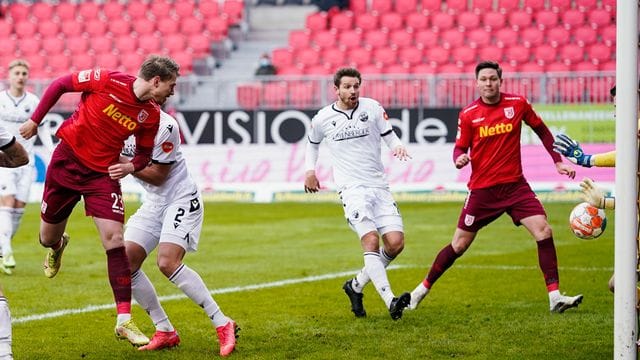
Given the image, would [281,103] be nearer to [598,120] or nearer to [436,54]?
[436,54]

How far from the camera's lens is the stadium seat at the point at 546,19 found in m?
28.4

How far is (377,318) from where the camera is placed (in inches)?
392

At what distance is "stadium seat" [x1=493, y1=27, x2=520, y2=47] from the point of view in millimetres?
28156

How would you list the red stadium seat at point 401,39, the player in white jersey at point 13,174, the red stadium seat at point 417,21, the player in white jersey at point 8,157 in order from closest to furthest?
the player in white jersey at point 8,157
the player in white jersey at point 13,174
the red stadium seat at point 401,39
the red stadium seat at point 417,21

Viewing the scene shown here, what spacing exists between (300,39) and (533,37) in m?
6.37

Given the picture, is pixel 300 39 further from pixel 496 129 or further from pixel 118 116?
pixel 118 116

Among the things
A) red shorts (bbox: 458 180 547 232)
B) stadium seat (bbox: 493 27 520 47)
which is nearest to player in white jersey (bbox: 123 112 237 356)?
red shorts (bbox: 458 180 547 232)

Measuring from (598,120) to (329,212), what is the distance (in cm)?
590

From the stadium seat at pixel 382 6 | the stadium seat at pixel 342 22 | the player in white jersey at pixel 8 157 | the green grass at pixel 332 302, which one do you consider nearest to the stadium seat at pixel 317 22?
the stadium seat at pixel 342 22

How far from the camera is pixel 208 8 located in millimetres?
32844

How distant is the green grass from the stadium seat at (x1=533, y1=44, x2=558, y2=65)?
31.0ft

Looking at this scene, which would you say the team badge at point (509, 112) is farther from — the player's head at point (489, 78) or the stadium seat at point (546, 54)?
the stadium seat at point (546, 54)

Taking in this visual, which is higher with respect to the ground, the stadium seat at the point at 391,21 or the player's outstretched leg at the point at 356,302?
the stadium seat at the point at 391,21

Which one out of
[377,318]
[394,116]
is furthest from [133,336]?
[394,116]
